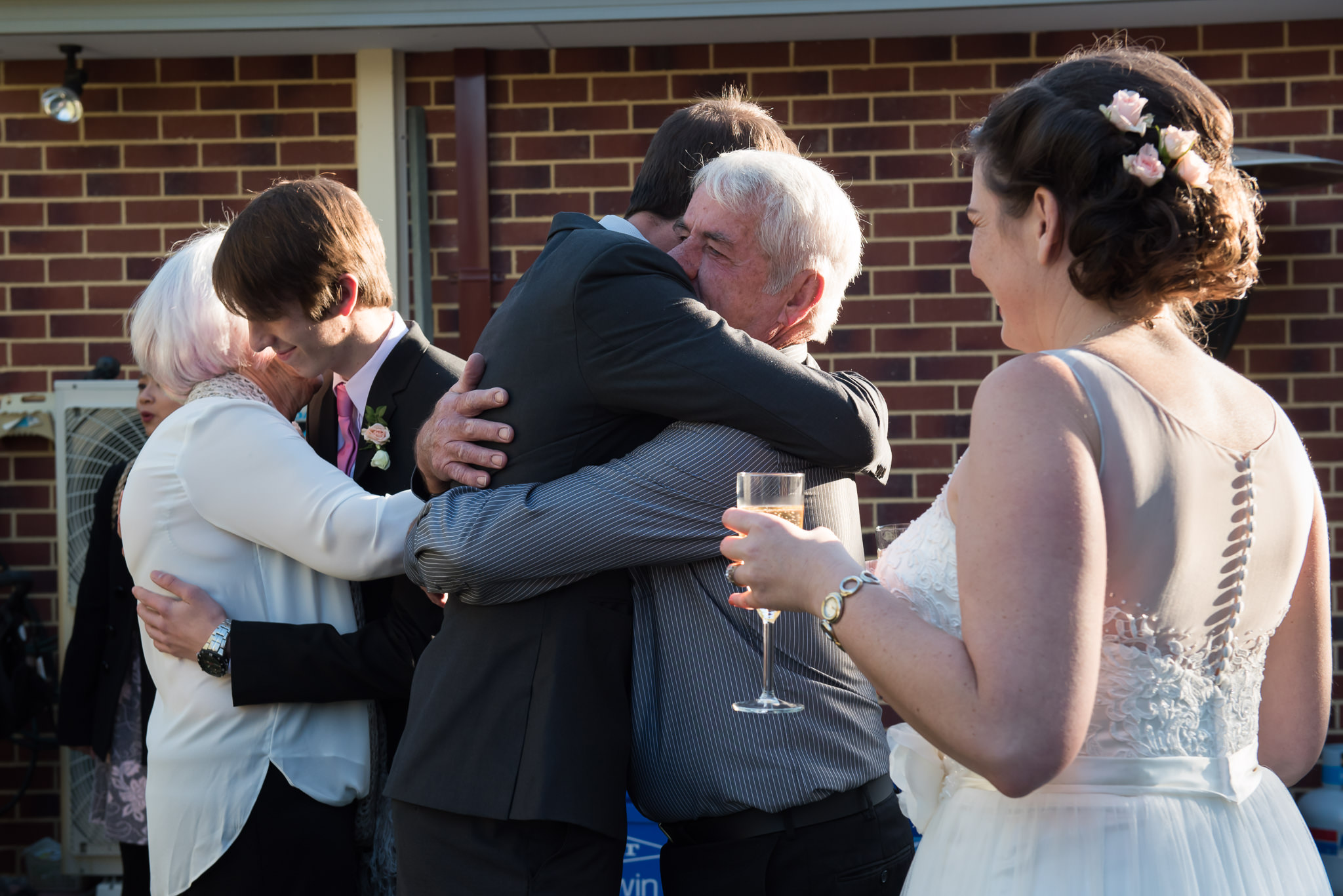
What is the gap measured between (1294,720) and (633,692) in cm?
100

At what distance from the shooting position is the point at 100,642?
3.79 meters

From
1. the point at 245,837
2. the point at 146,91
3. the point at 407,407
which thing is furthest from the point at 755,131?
the point at 146,91

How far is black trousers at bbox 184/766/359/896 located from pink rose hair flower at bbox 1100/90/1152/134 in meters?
1.88

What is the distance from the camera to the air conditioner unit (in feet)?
13.6

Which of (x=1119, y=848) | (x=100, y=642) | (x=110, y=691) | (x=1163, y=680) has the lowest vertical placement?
(x=110, y=691)

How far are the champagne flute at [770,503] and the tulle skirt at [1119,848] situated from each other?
0.31 m

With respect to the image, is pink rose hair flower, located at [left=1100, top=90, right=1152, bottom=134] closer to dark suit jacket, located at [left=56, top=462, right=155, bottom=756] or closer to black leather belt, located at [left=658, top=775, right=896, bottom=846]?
black leather belt, located at [left=658, top=775, right=896, bottom=846]

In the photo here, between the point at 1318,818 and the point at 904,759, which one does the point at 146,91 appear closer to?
the point at 904,759

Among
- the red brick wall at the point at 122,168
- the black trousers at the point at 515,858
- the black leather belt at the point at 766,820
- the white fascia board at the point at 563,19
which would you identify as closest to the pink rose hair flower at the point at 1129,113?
the black leather belt at the point at 766,820

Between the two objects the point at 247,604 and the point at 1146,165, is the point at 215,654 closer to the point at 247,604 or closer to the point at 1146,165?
the point at 247,604

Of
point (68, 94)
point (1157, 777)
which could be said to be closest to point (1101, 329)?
point (1157, 777)

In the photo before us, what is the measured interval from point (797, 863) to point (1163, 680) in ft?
2.17

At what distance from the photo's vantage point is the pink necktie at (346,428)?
8.25 ft

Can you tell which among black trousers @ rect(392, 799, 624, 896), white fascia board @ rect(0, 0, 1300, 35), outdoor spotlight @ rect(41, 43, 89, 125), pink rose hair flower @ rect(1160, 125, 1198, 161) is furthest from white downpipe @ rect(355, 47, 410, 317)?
pink rose hair flower @ rect(1160, 125, 1198, 161)
